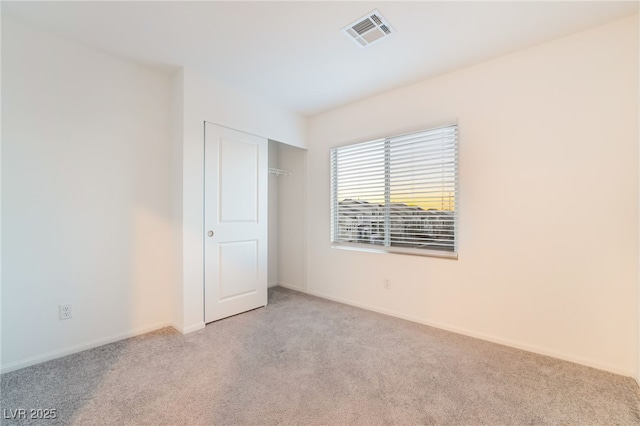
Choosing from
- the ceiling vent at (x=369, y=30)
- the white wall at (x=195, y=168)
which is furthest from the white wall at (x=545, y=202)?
the white wall at (x=195, y=168)

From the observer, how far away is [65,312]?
2.14 m

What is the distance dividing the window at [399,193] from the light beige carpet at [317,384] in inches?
39.7

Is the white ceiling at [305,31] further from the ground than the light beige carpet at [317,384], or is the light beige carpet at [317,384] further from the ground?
the white ceiling at [305,31]

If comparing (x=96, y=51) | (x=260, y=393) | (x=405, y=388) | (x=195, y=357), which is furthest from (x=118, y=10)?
(x=405, y=388)

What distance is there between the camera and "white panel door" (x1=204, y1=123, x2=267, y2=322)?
277cm

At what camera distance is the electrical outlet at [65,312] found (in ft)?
6.97

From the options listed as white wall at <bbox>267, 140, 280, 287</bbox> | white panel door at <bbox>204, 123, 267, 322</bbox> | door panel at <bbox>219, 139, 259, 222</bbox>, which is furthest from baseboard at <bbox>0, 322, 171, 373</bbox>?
white wall at <bbox>267, 140, 280, 287</bbox>

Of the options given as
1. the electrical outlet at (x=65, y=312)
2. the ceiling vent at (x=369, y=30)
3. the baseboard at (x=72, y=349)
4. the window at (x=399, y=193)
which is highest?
the ceiling vent at (x=369, y=30)

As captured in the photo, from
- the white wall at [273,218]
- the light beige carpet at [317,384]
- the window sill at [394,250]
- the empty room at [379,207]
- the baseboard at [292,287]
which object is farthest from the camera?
the white wall at [273,218]

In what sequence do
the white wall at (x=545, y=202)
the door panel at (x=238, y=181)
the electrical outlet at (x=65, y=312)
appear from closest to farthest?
the white wall at (x=545, y=202) → the electrical outlet at (x=65, y=312) → the door panel at (x=238, y=181)

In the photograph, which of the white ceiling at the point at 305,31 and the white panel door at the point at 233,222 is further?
the white panel door at the point at 233,222

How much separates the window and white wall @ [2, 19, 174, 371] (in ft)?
6.62

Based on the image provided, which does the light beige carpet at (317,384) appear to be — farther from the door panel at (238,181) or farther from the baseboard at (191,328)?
the door panel at (238,181)

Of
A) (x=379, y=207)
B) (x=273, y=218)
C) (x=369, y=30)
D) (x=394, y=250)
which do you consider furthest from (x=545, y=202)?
(x=273, y=218)
